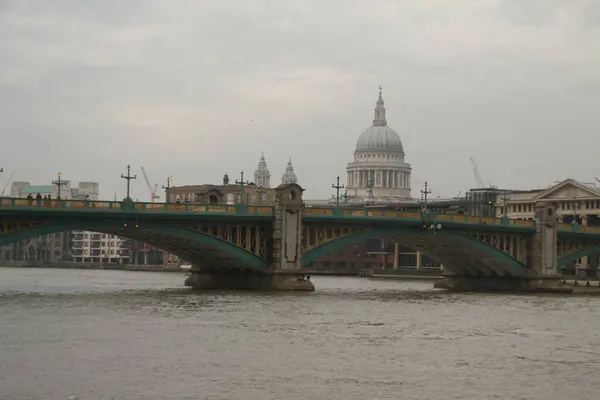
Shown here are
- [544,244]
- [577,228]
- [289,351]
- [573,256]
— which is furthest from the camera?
[577,228]

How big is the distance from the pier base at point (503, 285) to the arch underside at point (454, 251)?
2.30 ft

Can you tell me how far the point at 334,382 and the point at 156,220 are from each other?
2256 inches

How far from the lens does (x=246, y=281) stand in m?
115

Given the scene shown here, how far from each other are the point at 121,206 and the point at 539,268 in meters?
50.3

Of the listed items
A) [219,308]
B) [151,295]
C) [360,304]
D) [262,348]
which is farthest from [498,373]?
[151,295]

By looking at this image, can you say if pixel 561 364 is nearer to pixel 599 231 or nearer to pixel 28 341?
pixel 28 341

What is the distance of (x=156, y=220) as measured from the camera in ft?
341

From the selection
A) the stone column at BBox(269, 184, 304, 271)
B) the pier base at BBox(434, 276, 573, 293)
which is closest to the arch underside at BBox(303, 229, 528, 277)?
the pier base at BBox(434, 276, 573, 293)

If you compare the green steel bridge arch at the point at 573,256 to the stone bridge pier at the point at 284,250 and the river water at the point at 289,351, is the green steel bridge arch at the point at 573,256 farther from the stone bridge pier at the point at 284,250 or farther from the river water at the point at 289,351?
the river water at the point at 289,351

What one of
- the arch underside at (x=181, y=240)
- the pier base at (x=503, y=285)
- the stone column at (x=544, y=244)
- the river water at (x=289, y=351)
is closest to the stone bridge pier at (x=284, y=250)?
the arch underside at (x=181, y=240)

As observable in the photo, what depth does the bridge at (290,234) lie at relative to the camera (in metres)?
100

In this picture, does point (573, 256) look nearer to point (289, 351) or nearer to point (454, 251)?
point (454, 251)

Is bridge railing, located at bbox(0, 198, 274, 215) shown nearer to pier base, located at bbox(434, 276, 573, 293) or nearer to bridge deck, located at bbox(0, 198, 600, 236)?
bridge deck, located at bbox(0, 198, 600, 236)

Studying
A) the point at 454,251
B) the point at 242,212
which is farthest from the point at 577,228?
the point at 242,212
